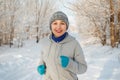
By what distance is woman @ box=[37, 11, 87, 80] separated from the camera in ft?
9.12

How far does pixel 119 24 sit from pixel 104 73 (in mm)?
6920

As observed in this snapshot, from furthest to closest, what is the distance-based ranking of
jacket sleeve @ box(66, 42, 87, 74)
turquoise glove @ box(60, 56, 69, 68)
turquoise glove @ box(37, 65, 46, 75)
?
turquoise glove @ box(37, 65, 46, 75), jacket sleeve @ box(66, 42, 87, 74), turquoise glove @ box(60, 56, 69, 68)

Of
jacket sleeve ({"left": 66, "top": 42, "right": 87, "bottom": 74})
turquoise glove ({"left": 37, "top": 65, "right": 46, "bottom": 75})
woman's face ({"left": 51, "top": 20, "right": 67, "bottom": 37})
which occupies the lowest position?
turquoise glove ({"left": 37, "top": 65, "right": 46, "bottom": 75})

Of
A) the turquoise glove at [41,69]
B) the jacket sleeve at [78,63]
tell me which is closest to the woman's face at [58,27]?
the jacket sleeve at [78,63]

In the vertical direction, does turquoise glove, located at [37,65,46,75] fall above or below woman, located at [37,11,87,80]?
below

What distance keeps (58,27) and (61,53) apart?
0.92ft

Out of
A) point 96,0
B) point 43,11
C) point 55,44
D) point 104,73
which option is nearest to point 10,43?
point 43,11

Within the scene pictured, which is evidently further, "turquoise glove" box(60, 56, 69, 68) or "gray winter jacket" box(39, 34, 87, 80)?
"gray winter jacket" box(39, 34, 87, 80)

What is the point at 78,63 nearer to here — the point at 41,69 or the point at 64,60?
the point at 64,60

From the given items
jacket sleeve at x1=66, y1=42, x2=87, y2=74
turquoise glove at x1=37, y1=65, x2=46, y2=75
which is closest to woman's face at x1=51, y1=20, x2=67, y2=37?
jacket sleeve at x1=66, y1=42, x2=87, y2=74

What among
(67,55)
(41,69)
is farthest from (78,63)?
(41,69)

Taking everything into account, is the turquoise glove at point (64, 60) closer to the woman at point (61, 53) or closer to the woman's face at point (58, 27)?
the woman at point (61, 53)

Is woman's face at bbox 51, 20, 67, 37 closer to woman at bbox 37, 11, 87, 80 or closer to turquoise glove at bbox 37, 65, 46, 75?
woman at bbox 37, 11, 87, 80

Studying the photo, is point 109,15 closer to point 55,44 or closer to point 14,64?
point 14,64
